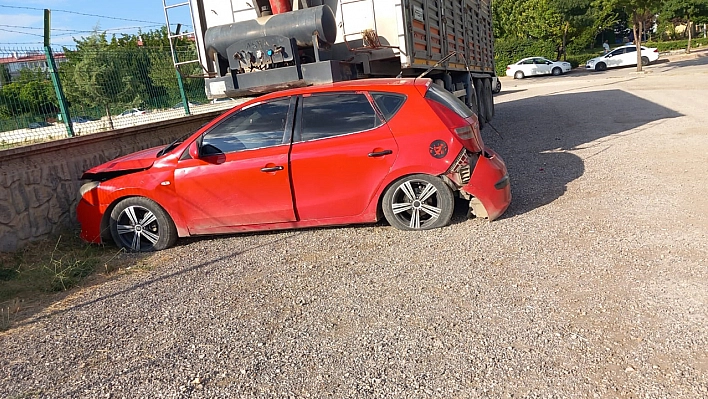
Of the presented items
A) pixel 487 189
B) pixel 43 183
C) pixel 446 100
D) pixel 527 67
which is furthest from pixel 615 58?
pixel 43 183

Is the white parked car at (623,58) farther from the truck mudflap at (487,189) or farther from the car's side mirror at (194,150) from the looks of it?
the car's side mirror at (194,150)

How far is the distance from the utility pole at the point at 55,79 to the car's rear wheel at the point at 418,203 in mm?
4338

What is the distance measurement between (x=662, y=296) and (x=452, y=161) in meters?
2.14

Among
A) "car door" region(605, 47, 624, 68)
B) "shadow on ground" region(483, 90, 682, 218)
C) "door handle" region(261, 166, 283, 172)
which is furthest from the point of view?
"car door" region(605, 47, 624, 68)

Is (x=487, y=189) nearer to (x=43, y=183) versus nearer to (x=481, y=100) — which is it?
(x=43, y=183)

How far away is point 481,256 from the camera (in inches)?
176

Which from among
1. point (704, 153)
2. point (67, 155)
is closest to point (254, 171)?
point (67, 155)

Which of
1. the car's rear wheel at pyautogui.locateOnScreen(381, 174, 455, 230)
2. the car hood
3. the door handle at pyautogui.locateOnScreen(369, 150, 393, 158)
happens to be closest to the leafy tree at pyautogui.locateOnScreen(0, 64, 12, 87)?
the car hood

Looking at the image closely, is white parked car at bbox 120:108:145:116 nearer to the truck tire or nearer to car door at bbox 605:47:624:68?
the truck tire

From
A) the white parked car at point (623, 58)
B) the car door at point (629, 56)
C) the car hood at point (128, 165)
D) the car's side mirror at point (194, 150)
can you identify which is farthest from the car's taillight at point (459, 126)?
the car door at point (629, 56)

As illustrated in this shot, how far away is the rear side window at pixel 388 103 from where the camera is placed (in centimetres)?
523

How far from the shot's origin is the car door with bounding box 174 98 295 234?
5258mm

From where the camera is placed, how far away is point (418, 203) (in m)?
5.23

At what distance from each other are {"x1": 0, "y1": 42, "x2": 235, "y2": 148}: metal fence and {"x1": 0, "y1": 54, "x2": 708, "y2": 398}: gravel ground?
8.48 feet
